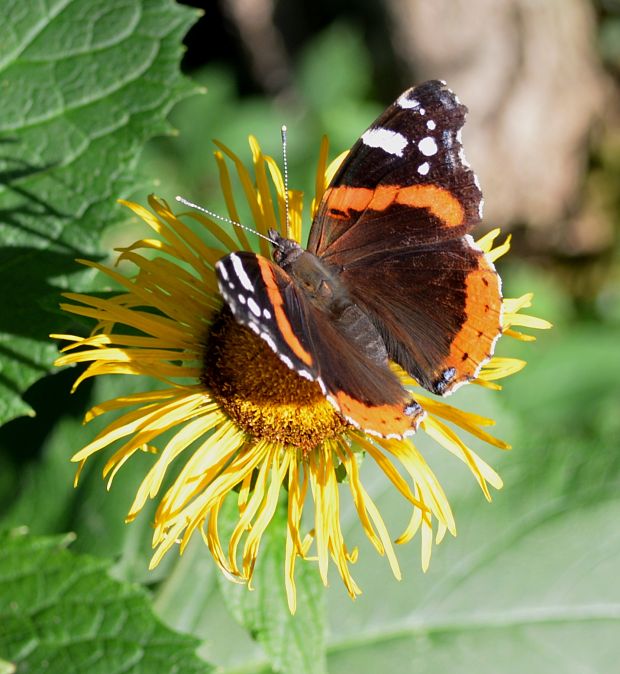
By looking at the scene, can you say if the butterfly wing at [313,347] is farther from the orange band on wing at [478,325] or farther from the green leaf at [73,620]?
the green leaf at [73,620]

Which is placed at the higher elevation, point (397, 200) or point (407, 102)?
point (407, 102)

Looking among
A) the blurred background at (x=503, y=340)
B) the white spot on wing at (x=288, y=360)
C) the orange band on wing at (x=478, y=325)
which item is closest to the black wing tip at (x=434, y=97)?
the orange band on wing at (x=478, y=325)

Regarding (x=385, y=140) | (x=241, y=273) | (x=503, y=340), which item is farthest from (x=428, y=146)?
(x=503, y=340)

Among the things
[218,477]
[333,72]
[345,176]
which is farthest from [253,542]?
[333,72]

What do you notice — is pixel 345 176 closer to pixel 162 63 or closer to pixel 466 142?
pixel 162 63

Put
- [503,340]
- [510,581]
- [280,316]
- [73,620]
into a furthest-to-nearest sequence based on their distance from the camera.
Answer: [503,340] < [510,581] < [73,620] < [280,316]

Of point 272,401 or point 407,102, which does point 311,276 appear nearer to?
point 272,401

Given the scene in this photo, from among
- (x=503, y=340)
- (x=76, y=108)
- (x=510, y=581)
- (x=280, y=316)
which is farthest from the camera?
(x=503, y=340)
